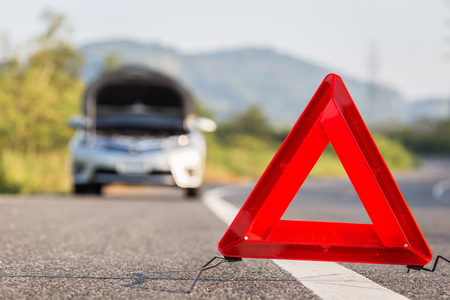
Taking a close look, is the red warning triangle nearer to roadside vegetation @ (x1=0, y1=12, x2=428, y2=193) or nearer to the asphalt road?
the asphalt road

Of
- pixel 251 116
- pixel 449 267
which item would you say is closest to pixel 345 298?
pixel 449 267

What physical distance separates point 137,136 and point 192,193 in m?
1.40

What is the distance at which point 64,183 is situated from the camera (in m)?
15.4

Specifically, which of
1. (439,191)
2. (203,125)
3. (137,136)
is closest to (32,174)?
(137,136)

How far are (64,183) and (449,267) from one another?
39.5 feet

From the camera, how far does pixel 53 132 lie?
20.5m

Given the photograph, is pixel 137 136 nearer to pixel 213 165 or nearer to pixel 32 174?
pixel 32 174

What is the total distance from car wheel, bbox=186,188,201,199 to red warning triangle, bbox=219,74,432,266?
27.4 feet

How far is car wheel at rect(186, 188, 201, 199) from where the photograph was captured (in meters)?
12.0

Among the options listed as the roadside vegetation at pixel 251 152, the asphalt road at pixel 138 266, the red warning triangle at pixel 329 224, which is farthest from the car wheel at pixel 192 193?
the roadside vegetation at pixel 251 152

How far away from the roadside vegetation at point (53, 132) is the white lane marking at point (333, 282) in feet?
35.8

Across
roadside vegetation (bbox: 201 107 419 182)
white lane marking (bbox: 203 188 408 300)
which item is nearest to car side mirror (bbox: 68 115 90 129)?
white lane marking (bbox: 203 188 408 300)

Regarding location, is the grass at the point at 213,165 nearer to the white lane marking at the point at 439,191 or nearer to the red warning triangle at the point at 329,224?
the white lane marking at the point at 439,191

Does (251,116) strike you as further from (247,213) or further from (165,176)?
(247,213)
